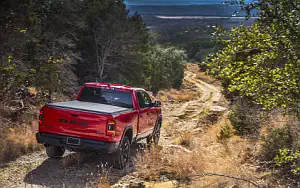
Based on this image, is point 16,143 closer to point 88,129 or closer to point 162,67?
point 88,129

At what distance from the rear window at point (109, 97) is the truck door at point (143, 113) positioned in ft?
1.66

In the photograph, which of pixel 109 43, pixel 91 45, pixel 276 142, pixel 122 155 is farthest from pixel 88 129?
pixel 109 43

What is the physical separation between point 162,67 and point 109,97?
1491 inches

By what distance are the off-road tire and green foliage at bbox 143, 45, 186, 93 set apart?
31893 millimetres

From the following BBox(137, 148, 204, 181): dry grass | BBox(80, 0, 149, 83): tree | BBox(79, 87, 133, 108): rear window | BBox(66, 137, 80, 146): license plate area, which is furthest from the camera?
BBox(80, 0, 149, 83): tree

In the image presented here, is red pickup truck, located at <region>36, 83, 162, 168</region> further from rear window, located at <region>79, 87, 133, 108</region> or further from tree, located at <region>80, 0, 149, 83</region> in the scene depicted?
tree, located at <region>80, 0, 149, 83</region>

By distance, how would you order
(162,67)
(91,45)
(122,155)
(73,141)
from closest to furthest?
1. (73,141)
2. (122,155)
3. (91,45)
4. (162,67)

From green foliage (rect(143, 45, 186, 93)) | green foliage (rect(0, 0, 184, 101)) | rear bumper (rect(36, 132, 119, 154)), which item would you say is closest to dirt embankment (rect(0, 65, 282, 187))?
rear bumper (rect(36, 132, 119, 154))

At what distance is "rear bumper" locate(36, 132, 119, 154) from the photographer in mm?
7617

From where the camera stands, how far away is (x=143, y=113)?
32.4ft

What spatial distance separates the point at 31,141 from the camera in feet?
34.1

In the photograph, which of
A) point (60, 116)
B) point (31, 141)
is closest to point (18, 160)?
point (31, 141)

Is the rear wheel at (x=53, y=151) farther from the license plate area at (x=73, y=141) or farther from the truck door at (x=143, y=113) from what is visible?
the truck door at (x=143, y=113)

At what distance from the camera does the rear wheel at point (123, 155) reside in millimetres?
8195
